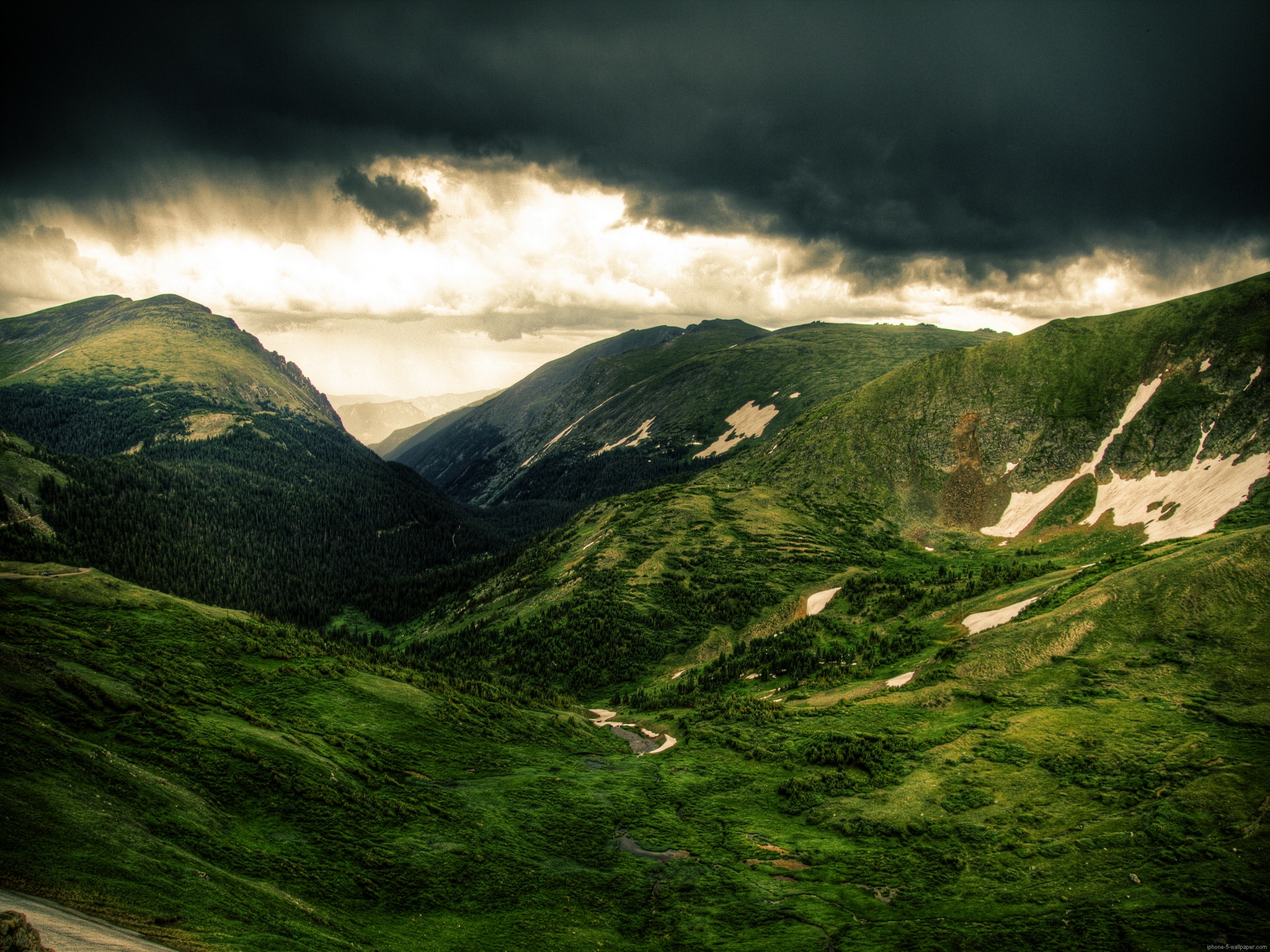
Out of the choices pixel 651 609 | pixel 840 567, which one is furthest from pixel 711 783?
pixel 840 567

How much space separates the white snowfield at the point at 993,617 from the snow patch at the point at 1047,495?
275 feet

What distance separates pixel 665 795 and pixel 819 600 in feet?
293

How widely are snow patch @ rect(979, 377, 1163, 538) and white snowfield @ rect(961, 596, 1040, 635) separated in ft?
275

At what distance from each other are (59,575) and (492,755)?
82829mm

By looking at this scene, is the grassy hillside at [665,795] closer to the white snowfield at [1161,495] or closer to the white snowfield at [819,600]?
the white snowfield at [819,600]

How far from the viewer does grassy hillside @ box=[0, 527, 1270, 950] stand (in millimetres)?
37531

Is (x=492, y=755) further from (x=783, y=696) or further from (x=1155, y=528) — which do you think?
(x=1155, y=528)

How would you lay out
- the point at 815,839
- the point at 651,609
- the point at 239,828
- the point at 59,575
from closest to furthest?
1. the point at 239,828
2. the point at 815,839
3. the point at 59,575
4. the point at 651,609

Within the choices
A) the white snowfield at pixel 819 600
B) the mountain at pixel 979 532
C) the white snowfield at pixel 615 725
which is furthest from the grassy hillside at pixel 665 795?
the mountain at pixel 979 532

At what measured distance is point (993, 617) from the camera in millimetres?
102688

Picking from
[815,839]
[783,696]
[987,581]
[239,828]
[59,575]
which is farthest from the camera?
[987,581]

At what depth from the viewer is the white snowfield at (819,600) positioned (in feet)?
485

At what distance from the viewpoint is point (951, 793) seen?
198 ft

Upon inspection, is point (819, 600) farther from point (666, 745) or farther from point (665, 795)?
point (665, 795)
